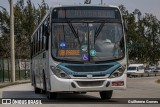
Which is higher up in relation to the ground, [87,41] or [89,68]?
[87,41]

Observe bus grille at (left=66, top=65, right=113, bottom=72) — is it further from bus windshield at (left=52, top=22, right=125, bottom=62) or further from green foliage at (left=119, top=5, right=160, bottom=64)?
green foliage at (left=119, top=5, right=160, bottom=64)

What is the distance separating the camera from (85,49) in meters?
15.9

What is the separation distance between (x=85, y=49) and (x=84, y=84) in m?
1.20

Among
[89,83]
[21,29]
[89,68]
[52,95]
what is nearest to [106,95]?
[52,95]

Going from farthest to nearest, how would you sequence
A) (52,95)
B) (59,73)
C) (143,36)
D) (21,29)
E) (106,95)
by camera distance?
(143,36), (21,29), (106,95), (52,95), (59,73)

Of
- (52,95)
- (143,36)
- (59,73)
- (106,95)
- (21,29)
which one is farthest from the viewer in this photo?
(143,36)

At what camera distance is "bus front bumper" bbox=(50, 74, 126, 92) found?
51.2 feet

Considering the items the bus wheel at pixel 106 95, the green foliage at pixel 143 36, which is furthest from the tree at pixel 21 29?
the bus wheel at pixel 106 95

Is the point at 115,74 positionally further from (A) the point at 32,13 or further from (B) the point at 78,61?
(A) the point at 32,13

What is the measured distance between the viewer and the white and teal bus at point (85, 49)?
51.6 ft

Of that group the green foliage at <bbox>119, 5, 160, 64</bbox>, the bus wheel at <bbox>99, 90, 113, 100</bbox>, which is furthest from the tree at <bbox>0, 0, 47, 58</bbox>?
the bus wheel at <bbox>99, 90, 113, 100</bbox>

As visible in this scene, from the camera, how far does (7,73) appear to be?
4606cm

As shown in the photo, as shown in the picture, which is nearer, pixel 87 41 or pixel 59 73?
pixel 59 73

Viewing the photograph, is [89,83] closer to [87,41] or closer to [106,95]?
[87,41]
